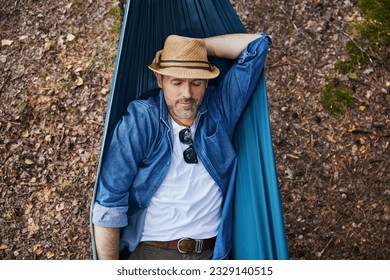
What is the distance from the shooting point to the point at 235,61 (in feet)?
7.24

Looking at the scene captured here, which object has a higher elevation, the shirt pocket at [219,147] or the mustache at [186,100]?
the mustache at [186,100]

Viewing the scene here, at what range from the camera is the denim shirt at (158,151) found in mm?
1981

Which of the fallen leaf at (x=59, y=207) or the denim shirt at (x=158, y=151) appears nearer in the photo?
the denim shirt at (x=158, y=151)

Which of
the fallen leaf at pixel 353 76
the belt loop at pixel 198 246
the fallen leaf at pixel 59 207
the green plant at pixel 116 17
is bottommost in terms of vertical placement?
the fallen leaf at pixel 59 207

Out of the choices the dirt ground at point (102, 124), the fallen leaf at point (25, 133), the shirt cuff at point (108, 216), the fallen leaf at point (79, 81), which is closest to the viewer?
the shirt cuff at point (108, 216)

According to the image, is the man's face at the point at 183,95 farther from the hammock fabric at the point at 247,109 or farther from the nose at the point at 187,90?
the hammock fabric at the point at 247,109

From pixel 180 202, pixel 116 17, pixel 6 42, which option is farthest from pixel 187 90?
pixel 6 42

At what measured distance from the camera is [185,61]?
2023 mm

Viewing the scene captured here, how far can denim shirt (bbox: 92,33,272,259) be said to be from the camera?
1981mm

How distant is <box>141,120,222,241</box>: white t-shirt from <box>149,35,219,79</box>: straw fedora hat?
22 centimetres

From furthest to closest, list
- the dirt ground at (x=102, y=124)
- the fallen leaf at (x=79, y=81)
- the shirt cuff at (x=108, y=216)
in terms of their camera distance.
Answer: the fallen leaf at (x=79, y=81)
the dirt ground at (x=102, y=124)
the shirt cuff at (x=108, y=216)

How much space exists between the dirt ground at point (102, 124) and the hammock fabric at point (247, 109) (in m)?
1.26

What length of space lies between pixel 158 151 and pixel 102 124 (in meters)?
1.49

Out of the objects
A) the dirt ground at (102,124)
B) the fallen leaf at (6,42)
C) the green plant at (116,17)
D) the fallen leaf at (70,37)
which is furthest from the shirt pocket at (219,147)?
the fallen leaf at (6,42)
